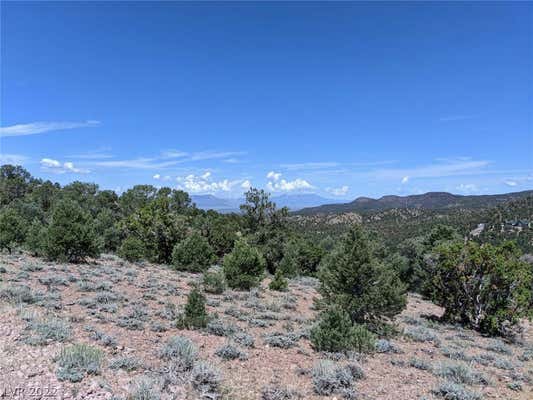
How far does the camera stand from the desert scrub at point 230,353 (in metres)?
7.69

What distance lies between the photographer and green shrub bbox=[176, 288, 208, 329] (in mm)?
9531

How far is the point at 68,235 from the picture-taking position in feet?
58.3

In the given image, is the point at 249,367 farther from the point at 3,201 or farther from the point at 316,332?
the point at 3,201

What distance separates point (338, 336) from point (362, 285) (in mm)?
3140

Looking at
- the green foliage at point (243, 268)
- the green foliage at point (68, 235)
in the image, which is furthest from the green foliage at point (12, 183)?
the green foliage at point (243, 268)

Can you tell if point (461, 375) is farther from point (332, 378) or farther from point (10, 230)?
point (10, 230)

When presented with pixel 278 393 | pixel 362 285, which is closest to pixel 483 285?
pixel 362 285

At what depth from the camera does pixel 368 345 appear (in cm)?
910

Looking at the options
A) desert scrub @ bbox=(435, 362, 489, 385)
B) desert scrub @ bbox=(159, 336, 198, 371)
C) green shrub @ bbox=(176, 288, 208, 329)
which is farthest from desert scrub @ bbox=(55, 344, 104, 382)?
desert scrub @ bbox=(435, 362, 489, 385)

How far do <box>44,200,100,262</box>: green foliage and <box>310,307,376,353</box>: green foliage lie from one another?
13.8m

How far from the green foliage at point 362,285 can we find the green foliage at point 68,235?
12.7 metres

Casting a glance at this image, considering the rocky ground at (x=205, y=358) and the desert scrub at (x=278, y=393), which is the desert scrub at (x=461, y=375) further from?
the desert scrub at (x=278, y=393)

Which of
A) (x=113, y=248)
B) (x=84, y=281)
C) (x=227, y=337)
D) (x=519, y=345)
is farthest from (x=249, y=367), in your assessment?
(x=113, y=248)

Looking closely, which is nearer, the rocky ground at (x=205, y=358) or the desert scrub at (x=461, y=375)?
the rocky ground at (x=205, y=358)
